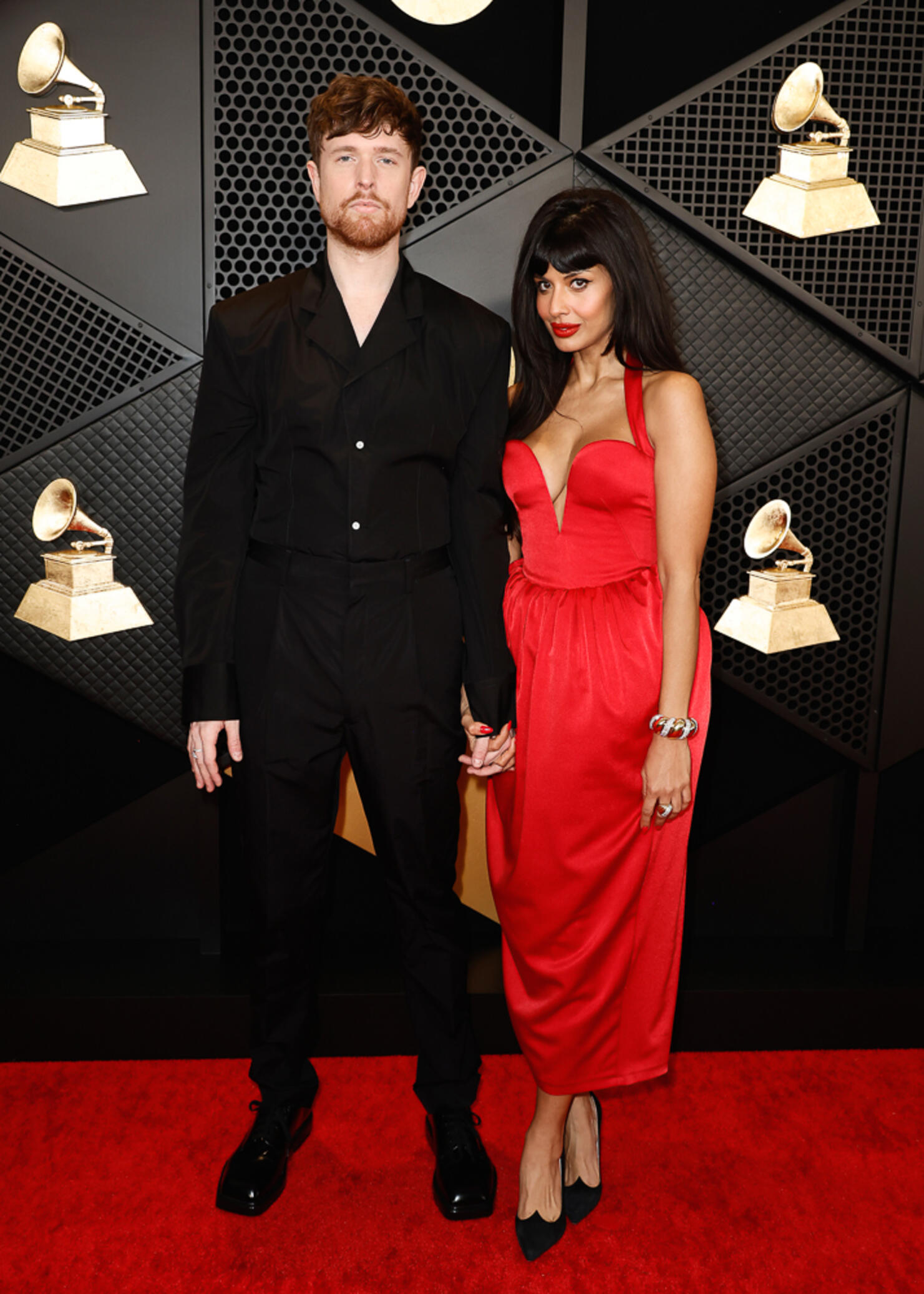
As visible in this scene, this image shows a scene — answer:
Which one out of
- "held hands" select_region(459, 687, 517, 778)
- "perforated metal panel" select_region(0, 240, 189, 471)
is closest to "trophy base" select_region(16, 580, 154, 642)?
"perforated metal panel" select_region(0, 240, 189, 471)

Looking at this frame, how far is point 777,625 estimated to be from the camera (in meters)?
2.70

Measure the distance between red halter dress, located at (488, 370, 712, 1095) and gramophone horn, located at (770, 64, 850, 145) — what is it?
2.96ft

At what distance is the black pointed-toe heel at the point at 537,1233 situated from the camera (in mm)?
2057

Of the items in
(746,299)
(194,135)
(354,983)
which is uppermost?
(194,135)

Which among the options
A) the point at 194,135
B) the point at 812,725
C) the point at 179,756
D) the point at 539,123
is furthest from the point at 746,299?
the point at 179,756

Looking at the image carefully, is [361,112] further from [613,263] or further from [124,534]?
[124,534]

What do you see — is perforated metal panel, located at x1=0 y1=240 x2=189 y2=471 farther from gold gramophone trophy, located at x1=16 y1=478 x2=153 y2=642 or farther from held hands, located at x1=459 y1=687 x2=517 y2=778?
held hands, located at x1=459 y1=687 x2=517 y2=778

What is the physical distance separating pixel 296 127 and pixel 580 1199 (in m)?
2.34

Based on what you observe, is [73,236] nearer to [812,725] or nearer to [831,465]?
[831,465]

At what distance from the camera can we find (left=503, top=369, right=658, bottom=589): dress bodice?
6.48ft

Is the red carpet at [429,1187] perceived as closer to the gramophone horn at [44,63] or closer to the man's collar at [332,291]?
the man's collar at [332,291]

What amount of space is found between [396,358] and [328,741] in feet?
2.35

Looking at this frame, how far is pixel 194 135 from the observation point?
2.44 m

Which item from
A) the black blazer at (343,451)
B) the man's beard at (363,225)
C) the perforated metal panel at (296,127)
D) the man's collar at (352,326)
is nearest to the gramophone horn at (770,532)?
the black blazer at (343,451)
